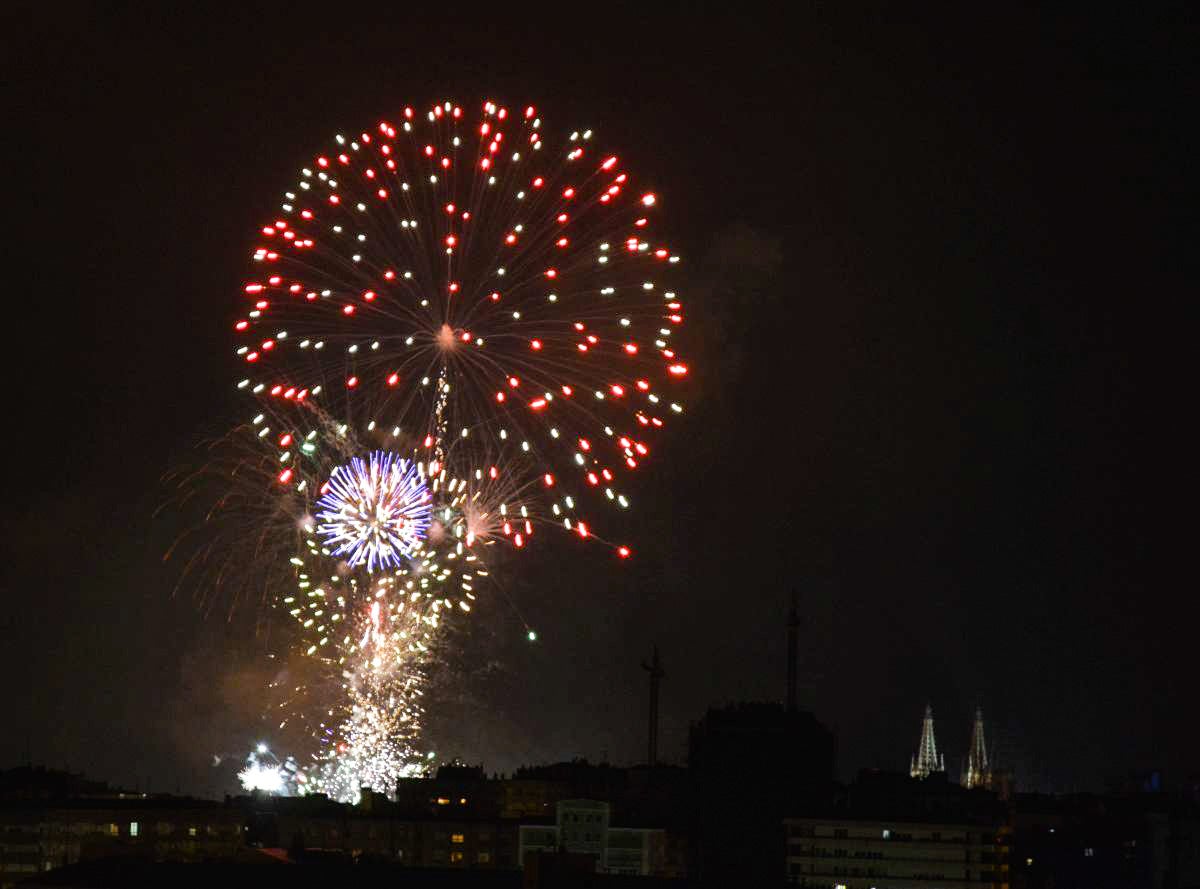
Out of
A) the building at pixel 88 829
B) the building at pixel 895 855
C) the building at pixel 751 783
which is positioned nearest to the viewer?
the building at pixel 88 829

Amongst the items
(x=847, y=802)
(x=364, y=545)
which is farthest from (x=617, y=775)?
(x=364, y=545)

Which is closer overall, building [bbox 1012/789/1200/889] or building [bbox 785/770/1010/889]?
building [bbox 785/770/1010/889]

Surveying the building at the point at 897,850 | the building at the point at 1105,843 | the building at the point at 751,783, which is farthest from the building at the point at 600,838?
the building at the point at 1105,843

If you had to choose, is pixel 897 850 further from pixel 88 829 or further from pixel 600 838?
pixel 88 829

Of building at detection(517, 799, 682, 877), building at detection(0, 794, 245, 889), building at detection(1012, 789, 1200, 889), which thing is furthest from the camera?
building at detection(1012, 789, 1200, 889)

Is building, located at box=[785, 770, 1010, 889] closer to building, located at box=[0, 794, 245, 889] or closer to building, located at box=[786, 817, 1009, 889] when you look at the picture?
building, located at box=[786, 817, 1009, 889]

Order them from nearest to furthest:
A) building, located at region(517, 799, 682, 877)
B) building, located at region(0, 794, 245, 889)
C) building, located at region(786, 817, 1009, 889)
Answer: building, located at region(0, 794, 245, 889), building, located at region(786, 817, 1009, 889), building, located at region(517, 799, 682, 877)

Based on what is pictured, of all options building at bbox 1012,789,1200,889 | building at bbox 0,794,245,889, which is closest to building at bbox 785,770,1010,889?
building at bbox 0,794,245,889

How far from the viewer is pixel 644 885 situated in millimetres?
39656

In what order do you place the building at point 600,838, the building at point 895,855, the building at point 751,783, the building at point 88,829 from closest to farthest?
1. the building at point 88,829
2. the building at point 895,855
3. the building at point 600,838
4. the building at point 751,783

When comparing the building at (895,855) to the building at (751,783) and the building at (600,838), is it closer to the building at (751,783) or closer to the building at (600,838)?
the building at (600,838)

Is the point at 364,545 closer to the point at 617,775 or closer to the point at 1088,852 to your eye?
the point at 617,775

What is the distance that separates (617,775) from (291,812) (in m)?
27.8

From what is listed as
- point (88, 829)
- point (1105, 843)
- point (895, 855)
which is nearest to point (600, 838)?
point (895, 855)
